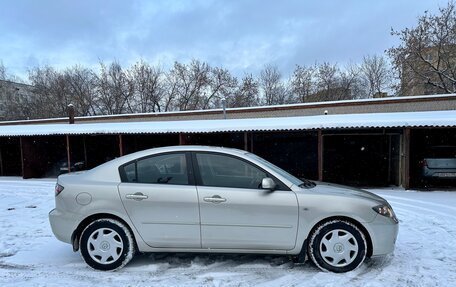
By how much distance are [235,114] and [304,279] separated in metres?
18.4

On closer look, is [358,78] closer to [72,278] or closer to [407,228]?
[407,228]

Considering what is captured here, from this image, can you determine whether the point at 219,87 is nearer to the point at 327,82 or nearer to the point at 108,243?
the point at 327,82

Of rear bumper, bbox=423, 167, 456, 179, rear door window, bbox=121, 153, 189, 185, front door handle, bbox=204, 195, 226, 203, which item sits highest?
rear door window, bbox=121, 153, 189, 185

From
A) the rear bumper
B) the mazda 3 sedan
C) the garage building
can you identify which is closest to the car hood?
the mazda 3 sedan

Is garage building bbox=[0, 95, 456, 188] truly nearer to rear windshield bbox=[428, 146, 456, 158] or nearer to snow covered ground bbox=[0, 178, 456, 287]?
rear windshield bbox=[428, 146, 456, 158]

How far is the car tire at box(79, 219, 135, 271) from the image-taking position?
3916 millimetres

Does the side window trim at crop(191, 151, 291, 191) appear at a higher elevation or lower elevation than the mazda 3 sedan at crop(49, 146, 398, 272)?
higher

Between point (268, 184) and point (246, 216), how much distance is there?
447 millimetres

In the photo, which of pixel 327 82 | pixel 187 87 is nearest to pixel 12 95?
pixel 187 87

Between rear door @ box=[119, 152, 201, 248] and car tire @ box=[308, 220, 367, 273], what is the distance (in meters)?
1.43

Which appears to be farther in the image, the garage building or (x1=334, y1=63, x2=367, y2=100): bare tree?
(x1=334, y1=63, x2=367, y2=100): bare tree

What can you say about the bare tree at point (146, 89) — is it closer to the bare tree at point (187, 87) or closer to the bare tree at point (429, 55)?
the bare tree at point (187, 87)

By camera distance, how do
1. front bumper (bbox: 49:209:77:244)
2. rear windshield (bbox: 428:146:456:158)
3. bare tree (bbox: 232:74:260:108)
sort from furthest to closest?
bare tree (bbox: 232:74:260:108) → rear windshield (bbox: 428:146:456:158) → front bumper (bbox: 49:209:77:244)

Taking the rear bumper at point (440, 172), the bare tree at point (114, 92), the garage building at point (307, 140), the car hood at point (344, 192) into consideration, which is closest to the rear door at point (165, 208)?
the car hood at point (344, 192)
